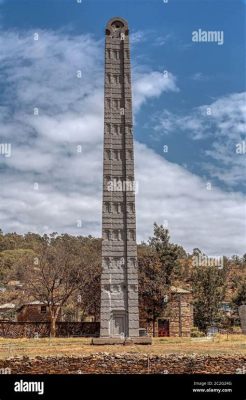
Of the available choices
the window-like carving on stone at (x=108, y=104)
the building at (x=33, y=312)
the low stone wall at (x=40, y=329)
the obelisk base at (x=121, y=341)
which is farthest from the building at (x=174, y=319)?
the window-like carving on stone at (x=108, y=104)

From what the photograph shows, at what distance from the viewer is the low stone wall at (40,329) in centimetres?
3797

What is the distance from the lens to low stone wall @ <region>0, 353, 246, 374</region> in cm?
1532

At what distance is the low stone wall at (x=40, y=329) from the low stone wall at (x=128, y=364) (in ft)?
68.1

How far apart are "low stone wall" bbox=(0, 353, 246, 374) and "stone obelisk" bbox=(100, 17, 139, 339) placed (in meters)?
10.1

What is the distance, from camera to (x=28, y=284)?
143ft

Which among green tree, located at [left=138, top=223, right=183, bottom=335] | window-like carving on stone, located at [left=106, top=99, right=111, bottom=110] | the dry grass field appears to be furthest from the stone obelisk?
green tree, located at [left=138, top=223, right=183, bottom=335]

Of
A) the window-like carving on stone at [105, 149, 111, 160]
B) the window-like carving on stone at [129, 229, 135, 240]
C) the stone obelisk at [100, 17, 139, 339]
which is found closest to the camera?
the stone obelisk at [100, 17, 139, 339]

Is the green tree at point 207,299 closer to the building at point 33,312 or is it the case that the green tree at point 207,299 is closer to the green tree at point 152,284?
the green tree at point 152,284

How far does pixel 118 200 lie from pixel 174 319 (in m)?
18.0

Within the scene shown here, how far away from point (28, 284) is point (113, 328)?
56.4 feet

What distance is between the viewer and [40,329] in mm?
38750

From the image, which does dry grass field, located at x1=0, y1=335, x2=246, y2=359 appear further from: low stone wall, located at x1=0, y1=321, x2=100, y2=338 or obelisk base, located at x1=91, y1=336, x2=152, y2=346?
low stone wall, located at x1=0, y1=321, x2=100, y2=338
